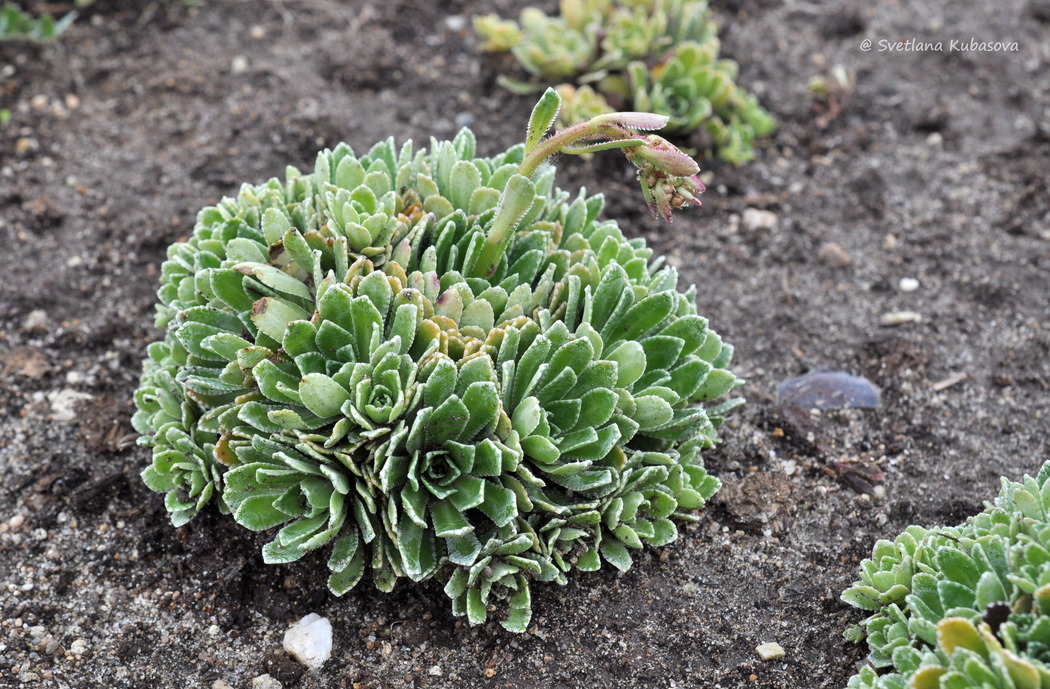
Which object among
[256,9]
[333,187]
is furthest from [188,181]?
[333,187]

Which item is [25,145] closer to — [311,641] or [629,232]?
[629,232]

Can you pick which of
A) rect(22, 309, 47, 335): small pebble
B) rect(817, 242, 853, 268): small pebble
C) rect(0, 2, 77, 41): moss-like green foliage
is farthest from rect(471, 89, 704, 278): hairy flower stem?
rect(0, 2, 77, 41): moss-like green foliage

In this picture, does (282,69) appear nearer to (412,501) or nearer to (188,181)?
(188,181)

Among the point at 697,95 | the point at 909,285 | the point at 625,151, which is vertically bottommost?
the point at 909,285

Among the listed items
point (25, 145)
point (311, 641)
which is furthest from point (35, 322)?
point (311, 641)

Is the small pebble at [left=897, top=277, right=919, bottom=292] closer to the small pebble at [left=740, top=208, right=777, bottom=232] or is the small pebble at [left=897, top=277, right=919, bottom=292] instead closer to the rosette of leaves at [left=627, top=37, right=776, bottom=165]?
the small pebble at [left=740, top=208, right=777, bottom=232]

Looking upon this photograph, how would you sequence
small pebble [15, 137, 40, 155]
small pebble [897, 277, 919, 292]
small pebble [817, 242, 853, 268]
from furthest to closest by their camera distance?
small pebble [15, 137, 40, 155]
small pebble [817, 242, 853, 268]
small pebble [897, 277, 919, 292]
